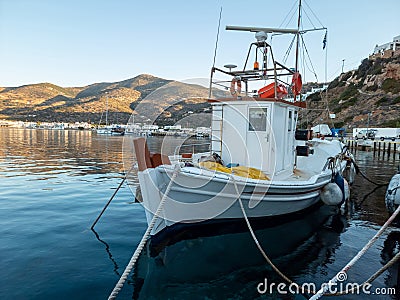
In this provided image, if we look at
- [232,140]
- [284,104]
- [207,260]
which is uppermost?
[284,104]

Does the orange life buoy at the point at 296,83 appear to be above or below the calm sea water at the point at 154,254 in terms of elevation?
above

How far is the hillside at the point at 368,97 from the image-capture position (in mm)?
56625

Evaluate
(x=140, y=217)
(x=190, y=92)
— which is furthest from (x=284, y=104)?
(x=140, y=217)

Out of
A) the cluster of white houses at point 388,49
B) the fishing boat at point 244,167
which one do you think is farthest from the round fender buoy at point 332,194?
the cluster of white houses at point 388,49

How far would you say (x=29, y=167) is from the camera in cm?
1712

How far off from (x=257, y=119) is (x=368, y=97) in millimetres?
68465

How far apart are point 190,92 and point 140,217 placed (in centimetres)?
441

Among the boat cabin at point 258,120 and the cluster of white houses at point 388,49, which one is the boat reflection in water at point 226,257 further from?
the cluster of white houses at point 388,49

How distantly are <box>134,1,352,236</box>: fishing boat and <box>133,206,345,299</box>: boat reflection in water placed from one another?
42cm

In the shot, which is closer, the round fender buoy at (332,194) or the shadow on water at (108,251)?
the shadow on water at (108,251)

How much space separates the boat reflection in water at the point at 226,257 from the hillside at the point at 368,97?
45954 millimetres

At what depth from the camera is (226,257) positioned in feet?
20.4

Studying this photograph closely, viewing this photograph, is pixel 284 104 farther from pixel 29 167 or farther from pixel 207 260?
pixel 29 167

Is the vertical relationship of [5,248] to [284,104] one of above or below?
below
